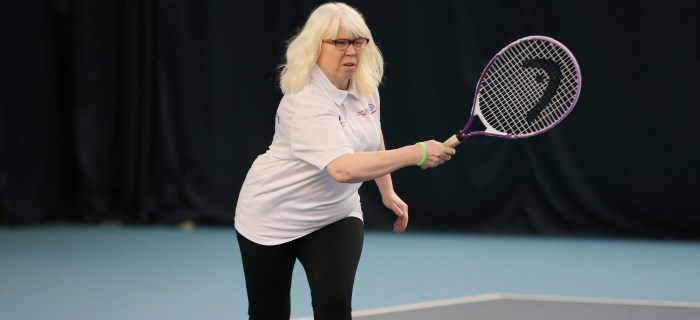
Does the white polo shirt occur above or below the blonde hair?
below

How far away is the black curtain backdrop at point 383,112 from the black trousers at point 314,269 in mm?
4710

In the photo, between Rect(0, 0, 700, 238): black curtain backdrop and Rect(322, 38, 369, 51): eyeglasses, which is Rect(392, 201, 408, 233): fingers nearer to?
Rect(322, 38, 369, 51): eyeglasses

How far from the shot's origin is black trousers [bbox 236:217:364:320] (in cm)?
309

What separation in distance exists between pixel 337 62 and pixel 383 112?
4999 millimetres

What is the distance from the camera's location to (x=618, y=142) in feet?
25.1

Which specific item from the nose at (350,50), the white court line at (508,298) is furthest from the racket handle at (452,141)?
the white court line at (508,298)

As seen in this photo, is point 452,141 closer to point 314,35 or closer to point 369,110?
point 369,110

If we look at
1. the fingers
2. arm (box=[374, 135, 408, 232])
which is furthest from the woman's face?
the fingers

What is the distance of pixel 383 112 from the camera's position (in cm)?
815

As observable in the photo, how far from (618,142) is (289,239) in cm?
490

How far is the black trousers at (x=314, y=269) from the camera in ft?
10.1

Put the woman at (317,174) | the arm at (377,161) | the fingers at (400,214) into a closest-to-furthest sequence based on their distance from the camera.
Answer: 1. the arm at (377,161)
2. the woman at (317,174)
3. the fingers at (400,214)

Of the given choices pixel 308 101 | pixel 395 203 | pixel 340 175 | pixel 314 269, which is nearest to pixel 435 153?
pixel 340 175

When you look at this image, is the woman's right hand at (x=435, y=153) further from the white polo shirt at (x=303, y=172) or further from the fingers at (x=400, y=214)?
the fingers at (x=400, y=214)
